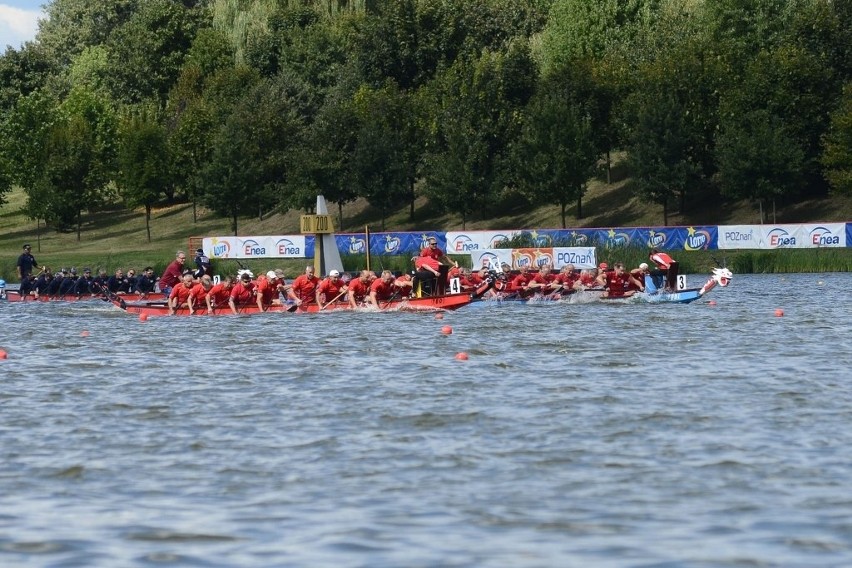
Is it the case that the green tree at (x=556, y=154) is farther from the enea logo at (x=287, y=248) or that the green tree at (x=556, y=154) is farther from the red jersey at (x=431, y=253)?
the red jersey at (x=431, y=253)

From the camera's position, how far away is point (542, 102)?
77688mm

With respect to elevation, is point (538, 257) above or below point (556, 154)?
below

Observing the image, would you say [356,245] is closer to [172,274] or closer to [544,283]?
[172,274]

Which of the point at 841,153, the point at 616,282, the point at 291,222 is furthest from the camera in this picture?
the point at 291,222

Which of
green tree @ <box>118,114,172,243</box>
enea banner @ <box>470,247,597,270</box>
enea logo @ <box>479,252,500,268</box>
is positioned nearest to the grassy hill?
green tree @ <box>118,114,172,243</box>

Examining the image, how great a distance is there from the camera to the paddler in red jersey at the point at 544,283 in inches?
1684

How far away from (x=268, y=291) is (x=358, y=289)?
98.6 inches

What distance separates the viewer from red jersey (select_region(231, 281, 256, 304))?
129 ft

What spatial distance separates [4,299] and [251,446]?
41270mm

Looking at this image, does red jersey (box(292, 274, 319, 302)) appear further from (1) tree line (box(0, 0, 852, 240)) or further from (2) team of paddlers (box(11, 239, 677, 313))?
(1) tree line (box(0, 0, 852, 240))

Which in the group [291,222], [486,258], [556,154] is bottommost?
[486,258]

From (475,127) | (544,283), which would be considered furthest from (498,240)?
(544,283)

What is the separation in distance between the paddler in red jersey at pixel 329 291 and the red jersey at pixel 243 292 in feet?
6.59

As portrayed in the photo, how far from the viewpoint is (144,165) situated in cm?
8981
